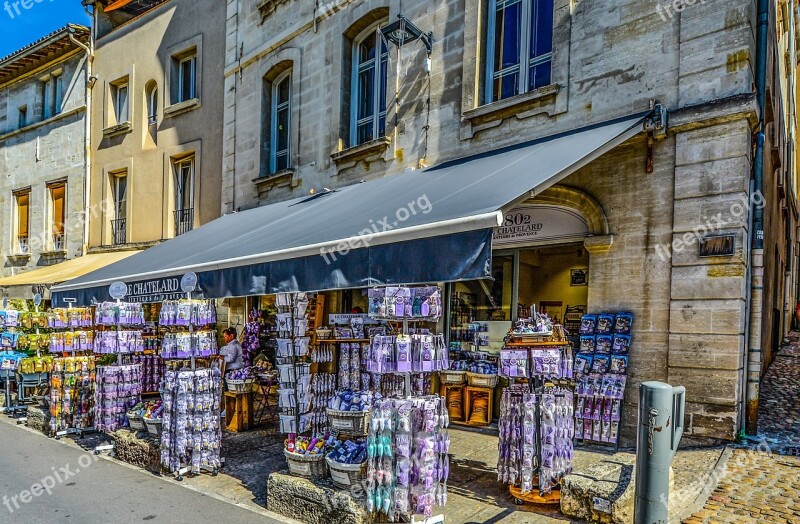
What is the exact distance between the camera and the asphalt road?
469 cm

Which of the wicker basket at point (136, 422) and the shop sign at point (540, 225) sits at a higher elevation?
the shop sign at point (540, 225)

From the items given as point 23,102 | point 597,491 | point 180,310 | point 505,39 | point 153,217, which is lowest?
point 597,491

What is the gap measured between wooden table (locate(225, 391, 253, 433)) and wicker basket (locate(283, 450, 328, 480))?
10.6 feet

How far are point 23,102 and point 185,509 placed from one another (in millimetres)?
18943

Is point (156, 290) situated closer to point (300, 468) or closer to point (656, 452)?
point (300, 468)

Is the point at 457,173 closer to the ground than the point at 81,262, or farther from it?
farther from it

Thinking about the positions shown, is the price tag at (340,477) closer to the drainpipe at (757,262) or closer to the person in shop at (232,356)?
the person in shop at (232,356)

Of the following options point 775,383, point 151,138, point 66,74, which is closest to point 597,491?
point 775,383

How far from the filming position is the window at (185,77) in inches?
548

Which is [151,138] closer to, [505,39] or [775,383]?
[505,39]

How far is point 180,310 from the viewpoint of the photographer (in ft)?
21.4

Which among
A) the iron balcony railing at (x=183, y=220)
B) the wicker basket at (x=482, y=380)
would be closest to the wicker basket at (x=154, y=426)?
the wicker basket at (x=482, y=380)

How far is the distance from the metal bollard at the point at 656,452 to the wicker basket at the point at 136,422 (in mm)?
6067

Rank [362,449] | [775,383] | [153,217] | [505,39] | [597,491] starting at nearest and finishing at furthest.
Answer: [597,491] < [362,449] < [505,39] < [775,383] < [153,217]
